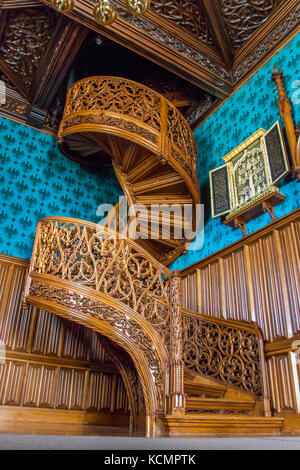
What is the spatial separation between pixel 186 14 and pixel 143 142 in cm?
299

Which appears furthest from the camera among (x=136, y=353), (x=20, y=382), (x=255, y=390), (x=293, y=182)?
(x=20, y=382)

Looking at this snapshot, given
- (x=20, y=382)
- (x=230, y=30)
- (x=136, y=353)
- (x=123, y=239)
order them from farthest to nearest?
(x=230, y=30) < (x=20, y=382) < (x=123, y=239) < (x=136, y=353)

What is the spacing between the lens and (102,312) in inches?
158

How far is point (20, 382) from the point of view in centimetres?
548

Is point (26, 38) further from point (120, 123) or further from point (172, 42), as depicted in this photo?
point (120, 123)

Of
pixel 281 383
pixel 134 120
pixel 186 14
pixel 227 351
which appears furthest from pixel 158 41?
pixel 281 383

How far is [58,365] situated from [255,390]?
3.13m

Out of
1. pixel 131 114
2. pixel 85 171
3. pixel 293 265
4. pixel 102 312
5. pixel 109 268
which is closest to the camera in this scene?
pixel 102 312

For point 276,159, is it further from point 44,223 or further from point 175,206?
point 44,223

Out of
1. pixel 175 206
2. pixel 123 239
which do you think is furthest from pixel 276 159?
pixel 123 239

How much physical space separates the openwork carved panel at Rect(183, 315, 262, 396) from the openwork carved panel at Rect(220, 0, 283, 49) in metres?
5.46

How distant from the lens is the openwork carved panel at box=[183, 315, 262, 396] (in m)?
4.26

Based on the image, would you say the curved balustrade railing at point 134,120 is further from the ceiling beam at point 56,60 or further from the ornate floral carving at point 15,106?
the ornate floral carving at point 15,106

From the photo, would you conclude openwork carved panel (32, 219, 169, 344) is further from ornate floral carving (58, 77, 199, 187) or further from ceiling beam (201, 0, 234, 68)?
ceiling beam (201, 0, 234, 68)
